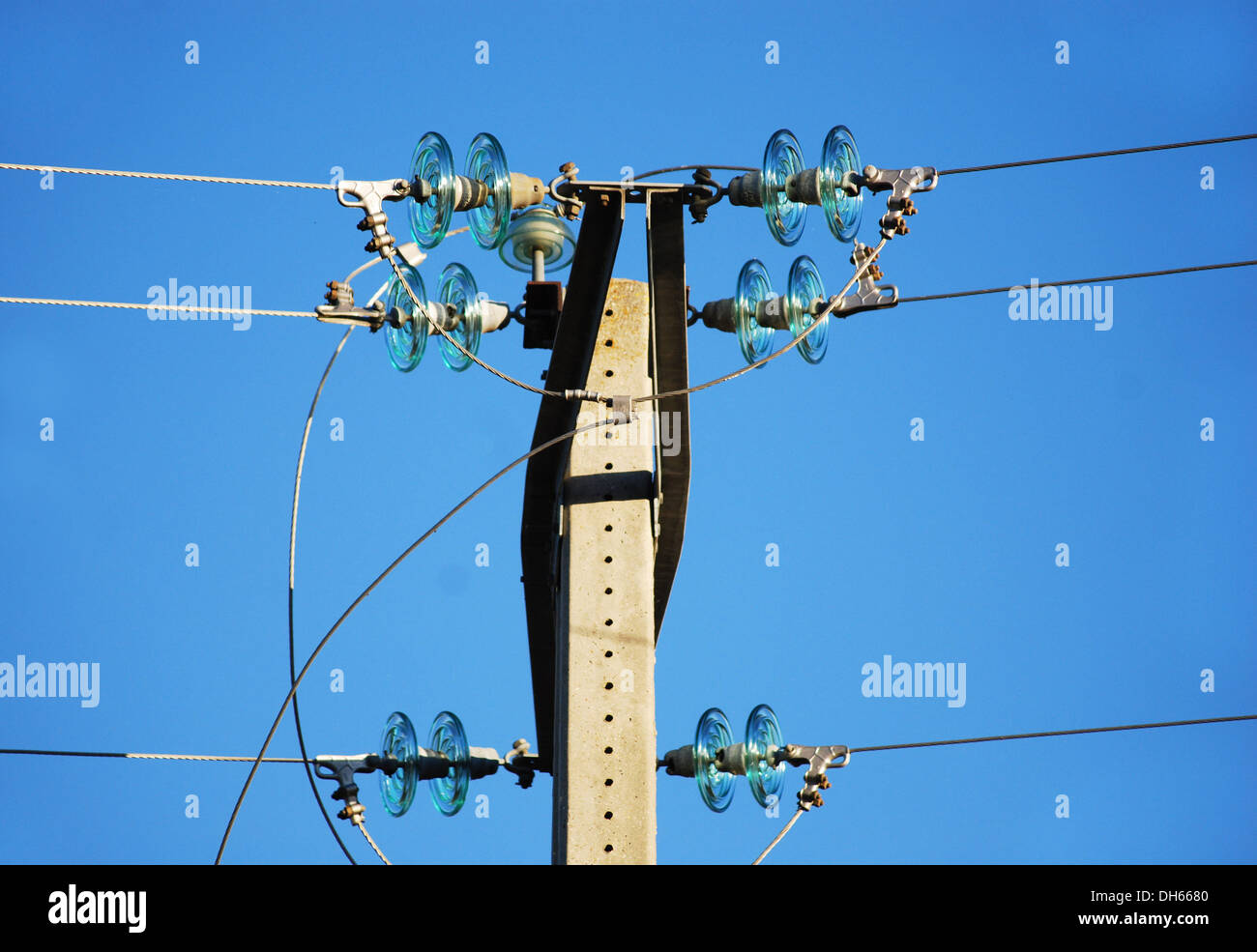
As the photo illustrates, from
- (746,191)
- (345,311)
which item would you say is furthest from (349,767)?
(746,191)

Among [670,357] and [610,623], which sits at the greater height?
[670,357]

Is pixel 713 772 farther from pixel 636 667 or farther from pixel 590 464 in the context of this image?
pixel 590 464

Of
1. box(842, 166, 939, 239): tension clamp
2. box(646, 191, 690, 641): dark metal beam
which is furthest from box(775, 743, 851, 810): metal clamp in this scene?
box(842, 166, 939, 239): tension clamp

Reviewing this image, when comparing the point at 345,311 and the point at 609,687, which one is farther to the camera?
the point at 345,311

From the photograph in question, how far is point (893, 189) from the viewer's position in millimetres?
10680

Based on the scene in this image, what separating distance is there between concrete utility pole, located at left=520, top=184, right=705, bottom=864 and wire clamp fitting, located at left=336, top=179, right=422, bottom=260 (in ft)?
3.24

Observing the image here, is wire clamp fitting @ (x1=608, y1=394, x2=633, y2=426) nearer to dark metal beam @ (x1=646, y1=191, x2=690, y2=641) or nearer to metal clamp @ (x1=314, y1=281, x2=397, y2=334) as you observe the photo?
dark metal beam @ (x1=646, y1=191, x2=690, y2=641)

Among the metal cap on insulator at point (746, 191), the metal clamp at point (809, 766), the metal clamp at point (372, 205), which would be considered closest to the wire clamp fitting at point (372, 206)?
the metal clamp at point (372, 205)

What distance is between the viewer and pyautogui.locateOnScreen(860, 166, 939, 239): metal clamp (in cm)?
1066

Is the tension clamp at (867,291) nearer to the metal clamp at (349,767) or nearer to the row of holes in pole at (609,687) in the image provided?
the row of holes in pole at (609,687)

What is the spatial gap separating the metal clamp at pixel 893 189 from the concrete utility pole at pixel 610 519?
1067 mm

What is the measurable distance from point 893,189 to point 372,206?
8.64ft

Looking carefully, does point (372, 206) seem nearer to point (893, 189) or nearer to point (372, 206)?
point (372, 206)
